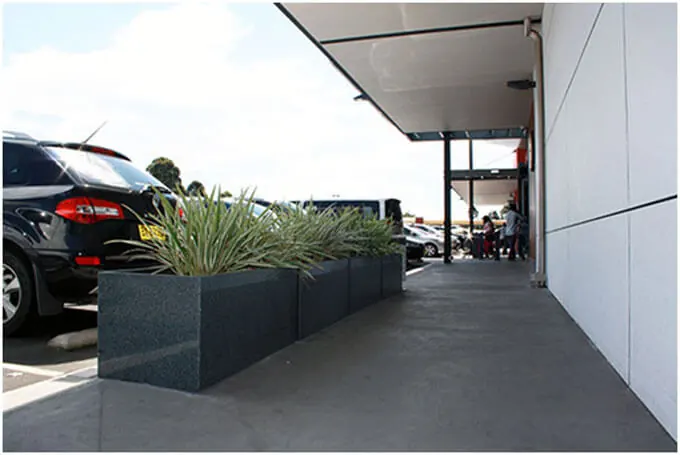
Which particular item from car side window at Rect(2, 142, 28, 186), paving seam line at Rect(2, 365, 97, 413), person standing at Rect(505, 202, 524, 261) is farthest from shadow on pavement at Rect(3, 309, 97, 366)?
person standing at Rect(505, 202, 524, 261)

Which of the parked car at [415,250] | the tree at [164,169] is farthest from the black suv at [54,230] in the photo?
the tree at [164,169]

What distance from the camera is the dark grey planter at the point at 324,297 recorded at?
4090 millimetres

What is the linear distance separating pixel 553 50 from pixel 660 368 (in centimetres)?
510

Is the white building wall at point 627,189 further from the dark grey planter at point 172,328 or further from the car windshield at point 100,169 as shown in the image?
the car windshield at point 100,169

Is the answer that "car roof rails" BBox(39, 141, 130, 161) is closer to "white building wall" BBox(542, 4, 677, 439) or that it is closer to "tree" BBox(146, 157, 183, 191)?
"white building wall" BBox(542, 4, 677, 439)

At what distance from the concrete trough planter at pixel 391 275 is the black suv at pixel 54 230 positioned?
305cm

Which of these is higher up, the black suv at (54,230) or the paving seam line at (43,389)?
the black suv at (54,230)

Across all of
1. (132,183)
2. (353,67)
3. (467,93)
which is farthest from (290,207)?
(467,93)

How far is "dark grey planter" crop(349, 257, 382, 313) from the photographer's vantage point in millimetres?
5297

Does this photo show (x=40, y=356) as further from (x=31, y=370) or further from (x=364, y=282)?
(x=364, y=282)

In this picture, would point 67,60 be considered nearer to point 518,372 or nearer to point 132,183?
point 132,183

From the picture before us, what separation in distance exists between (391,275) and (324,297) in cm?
244

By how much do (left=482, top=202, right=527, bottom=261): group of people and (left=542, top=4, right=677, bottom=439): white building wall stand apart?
10450 millimetres

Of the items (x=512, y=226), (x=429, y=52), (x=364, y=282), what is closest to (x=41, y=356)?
(x=364, y=282)
